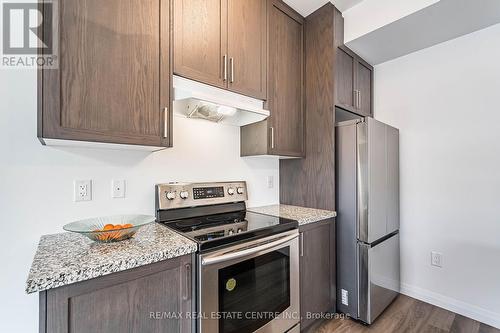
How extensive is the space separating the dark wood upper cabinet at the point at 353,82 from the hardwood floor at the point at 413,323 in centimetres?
181

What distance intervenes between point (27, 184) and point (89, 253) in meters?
0.55

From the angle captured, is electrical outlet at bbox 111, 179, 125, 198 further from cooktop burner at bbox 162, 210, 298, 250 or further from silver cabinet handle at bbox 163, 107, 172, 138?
silver cabinet handle at bbox 163, 107, 172, 138

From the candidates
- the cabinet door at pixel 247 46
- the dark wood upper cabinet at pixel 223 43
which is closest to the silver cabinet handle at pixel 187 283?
the dark wood upper cabinet at pixel 223 43

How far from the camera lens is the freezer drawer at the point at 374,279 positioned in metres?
1.85

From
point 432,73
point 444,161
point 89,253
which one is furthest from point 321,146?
point 89,253

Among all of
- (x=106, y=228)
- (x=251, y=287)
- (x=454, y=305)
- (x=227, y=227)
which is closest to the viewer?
(x=106, y=228)

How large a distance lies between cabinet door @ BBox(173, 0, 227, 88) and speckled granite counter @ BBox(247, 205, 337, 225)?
41.9 inches

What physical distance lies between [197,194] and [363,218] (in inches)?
51.5

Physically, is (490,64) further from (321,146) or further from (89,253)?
(89,253)

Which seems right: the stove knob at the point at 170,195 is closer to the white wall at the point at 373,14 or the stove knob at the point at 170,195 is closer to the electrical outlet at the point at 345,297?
the electrical outlet at the point at 345,297

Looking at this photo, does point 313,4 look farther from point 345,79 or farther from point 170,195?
point 170,195

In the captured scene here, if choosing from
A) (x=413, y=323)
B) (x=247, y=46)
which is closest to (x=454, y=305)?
(x=413, y=323)

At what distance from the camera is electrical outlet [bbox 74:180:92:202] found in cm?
129

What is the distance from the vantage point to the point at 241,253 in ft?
4.14
